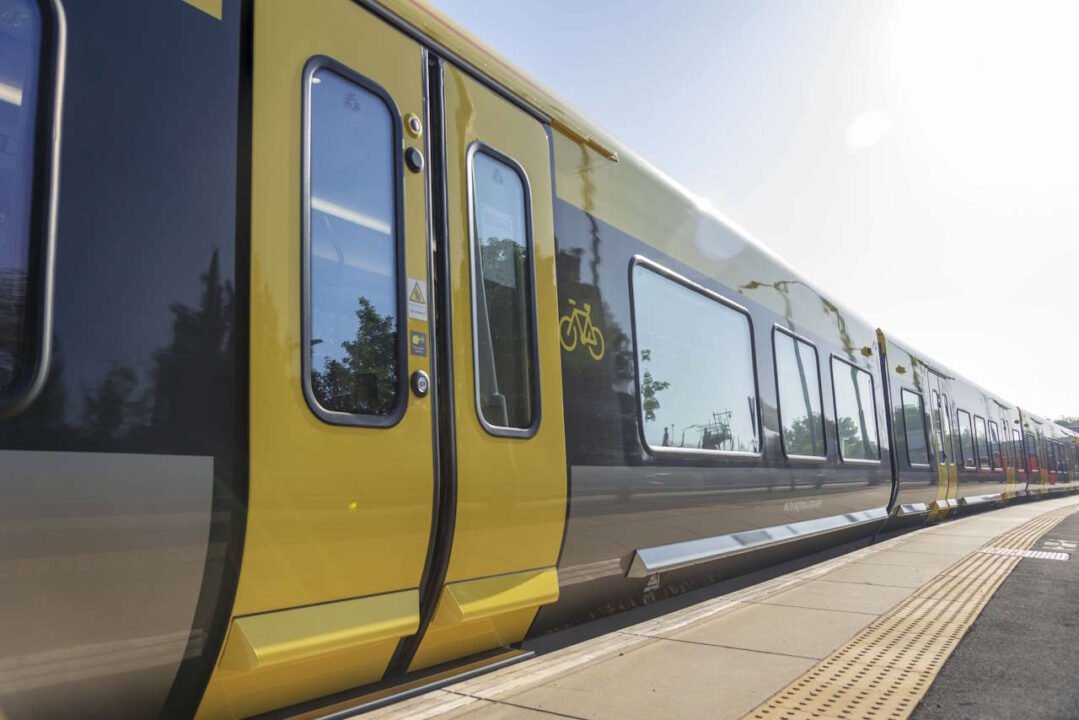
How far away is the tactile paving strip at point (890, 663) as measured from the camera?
2.95 meters

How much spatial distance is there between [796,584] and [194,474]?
15.9 feet

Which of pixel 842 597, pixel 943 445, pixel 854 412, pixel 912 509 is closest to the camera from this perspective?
pixel 842 597

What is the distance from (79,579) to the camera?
6.29 ft

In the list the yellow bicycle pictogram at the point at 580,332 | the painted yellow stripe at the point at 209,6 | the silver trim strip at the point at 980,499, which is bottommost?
the silver trim strip at the point at 980,499

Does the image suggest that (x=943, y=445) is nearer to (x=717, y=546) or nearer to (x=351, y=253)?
(x=717, y=546)

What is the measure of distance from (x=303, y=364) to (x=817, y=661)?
8.79ft

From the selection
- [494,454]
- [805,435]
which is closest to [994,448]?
[805,435]

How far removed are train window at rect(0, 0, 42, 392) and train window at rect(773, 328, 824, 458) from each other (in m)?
5.58

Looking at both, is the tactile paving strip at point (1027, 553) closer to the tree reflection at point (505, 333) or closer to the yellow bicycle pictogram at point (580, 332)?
the yellow bicycle pictogram at point (580, 332)

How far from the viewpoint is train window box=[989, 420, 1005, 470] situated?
57.1 feet

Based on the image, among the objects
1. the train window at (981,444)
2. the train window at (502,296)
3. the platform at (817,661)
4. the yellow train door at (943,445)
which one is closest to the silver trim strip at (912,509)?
the yellow train door at (943,445)

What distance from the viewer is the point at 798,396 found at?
7023 millimetres

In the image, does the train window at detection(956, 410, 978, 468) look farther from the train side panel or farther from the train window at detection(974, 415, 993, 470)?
the train side panel

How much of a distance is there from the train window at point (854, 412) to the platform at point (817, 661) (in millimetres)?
2404
